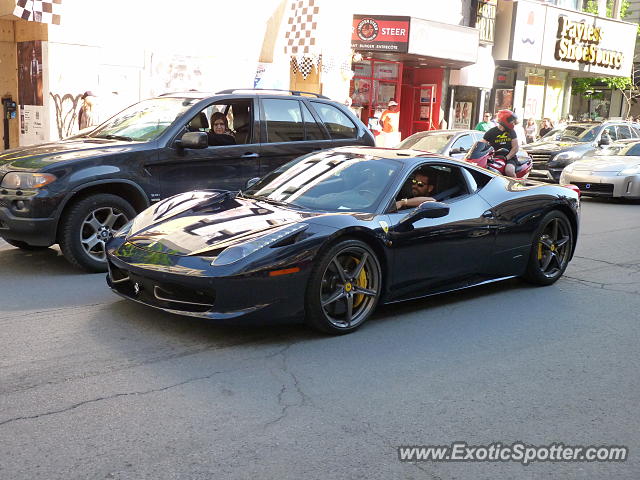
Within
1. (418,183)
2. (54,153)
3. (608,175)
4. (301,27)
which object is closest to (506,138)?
(608,175)

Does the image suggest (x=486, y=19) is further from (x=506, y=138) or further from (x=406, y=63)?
(x=506, y=138)

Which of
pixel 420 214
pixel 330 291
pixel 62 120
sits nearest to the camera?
pixel 330 291

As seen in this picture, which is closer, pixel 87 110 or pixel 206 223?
pixel 206 223

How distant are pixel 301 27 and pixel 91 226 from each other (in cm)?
1310

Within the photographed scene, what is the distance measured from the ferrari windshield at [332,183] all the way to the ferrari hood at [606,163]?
33.3ft

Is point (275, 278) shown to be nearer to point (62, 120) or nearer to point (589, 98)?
point (62, 120)

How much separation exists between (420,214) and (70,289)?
3.08 meters

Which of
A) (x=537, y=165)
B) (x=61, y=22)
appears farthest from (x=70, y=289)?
(x=537, y=165)

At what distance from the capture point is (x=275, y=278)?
4.86 metres

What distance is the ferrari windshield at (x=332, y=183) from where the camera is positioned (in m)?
5.75

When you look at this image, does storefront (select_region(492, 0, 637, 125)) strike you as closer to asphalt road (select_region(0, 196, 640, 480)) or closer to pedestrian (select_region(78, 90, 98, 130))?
pedestrian (select_region(78, 90, 98, 130))

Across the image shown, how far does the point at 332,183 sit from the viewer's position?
5.96 m

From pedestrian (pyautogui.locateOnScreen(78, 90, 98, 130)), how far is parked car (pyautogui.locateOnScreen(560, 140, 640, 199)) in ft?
32.5

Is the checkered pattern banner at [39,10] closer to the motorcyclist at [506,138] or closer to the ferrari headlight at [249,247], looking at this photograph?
the motorcyclist at [506,138]
